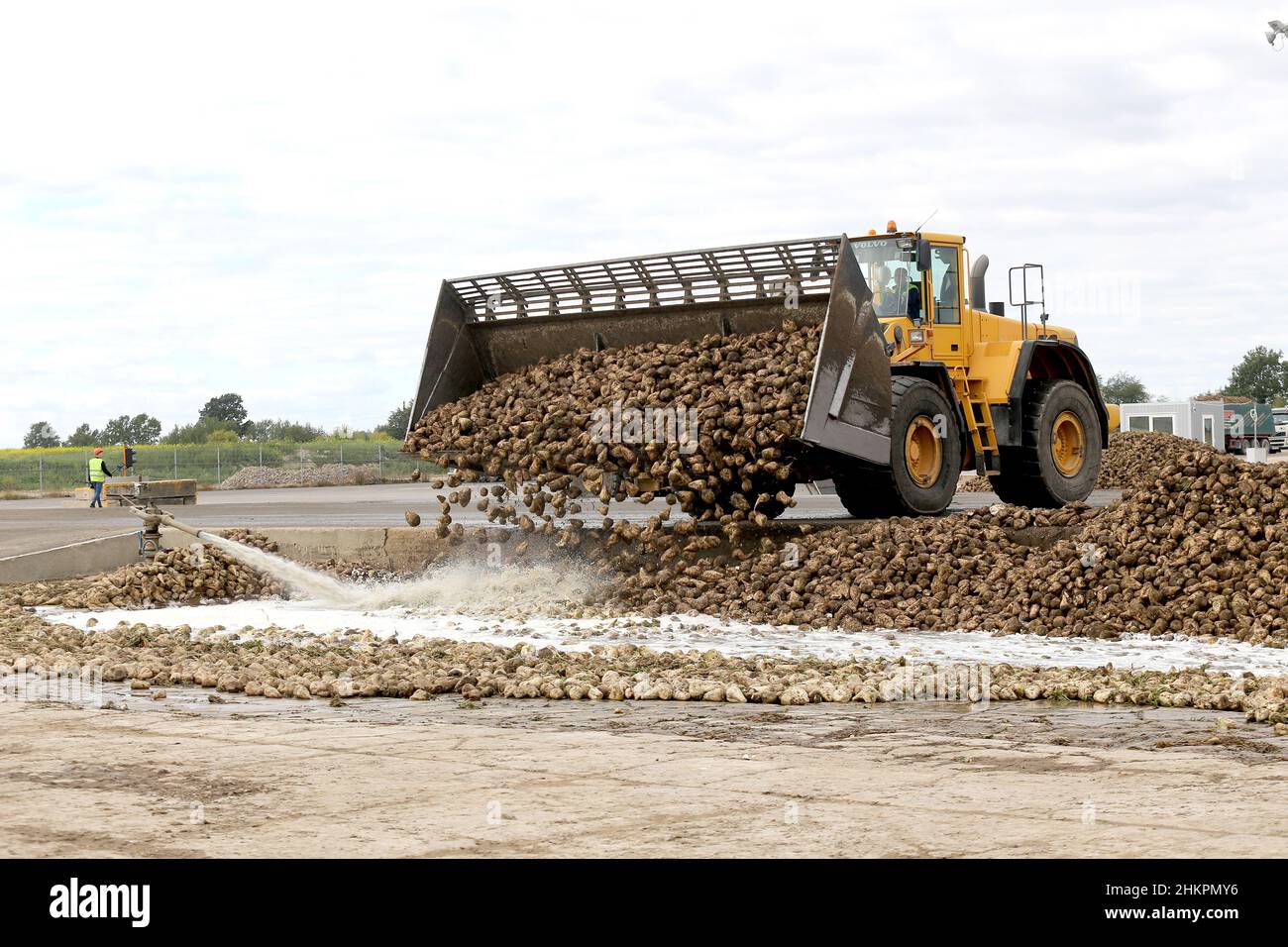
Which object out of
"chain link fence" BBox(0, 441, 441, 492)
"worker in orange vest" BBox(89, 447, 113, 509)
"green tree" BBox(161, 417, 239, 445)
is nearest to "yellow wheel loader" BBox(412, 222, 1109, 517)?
"worker in orange vest" BBox(89, 447, 113, 509)

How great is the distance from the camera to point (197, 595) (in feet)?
48.7

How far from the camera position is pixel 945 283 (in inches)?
553

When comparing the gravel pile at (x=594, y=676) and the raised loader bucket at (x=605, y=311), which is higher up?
the raised loader bucket at (x=605, y=311)

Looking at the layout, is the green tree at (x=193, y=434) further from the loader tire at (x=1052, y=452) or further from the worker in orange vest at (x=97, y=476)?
the loader tire at (x=1052, y=452)

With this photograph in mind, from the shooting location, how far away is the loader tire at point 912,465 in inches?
507

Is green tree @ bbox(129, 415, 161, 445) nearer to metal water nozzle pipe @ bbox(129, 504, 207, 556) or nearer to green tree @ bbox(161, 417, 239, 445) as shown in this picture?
green tree @ bbox(161, 417, 239, 445)

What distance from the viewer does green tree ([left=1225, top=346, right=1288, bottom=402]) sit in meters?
99.1

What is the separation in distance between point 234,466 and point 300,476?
9.21ft

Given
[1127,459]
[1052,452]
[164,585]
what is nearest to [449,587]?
[164,585]

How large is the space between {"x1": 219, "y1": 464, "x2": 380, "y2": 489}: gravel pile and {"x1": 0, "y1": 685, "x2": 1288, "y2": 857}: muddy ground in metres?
47.0

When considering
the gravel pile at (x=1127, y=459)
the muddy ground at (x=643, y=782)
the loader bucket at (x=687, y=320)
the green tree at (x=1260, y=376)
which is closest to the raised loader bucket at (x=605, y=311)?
the loader bucket at (x=687, y=320)

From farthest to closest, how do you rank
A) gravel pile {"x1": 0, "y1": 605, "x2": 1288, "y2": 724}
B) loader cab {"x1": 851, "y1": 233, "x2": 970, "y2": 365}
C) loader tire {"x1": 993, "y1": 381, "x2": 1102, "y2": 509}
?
loader tire {"x1": 993, "y1": 381, "x2": 1102, "y2": 509} → loader cab {"x1": 851, "y1": 233, "x2": 970, "y2": 365} → gravel pile {"x1": 0, "y1": 605, "x2": 1288, "y2": 724}

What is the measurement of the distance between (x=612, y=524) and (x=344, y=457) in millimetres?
47187

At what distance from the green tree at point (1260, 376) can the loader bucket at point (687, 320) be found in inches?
3689
